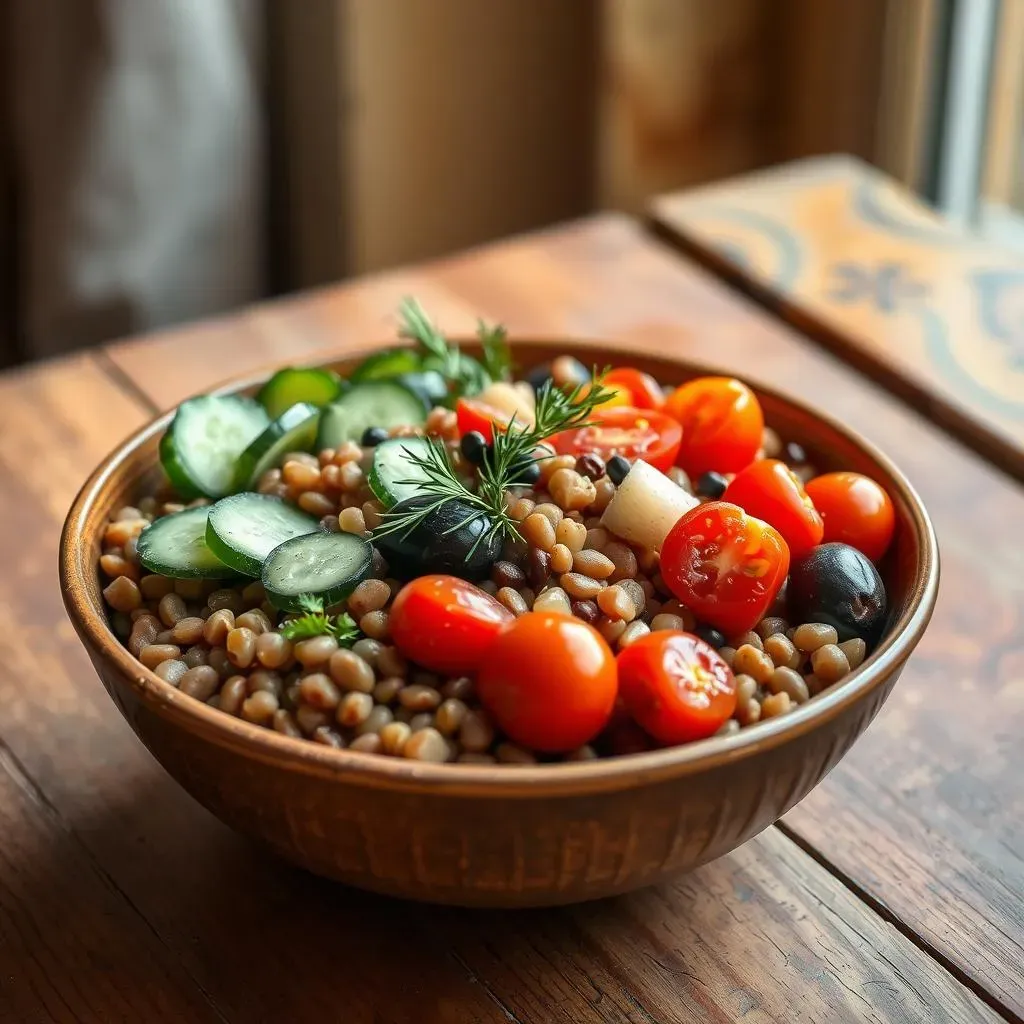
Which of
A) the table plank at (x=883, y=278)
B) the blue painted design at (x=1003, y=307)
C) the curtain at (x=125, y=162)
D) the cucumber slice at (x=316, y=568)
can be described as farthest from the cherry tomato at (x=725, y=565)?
the curtain at (x=125, y=162)

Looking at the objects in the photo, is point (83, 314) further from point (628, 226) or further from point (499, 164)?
point (628, 226)

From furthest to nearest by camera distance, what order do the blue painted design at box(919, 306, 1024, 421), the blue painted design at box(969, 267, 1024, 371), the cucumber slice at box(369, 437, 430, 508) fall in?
the blue painted design at box(969, 267, 1024, 371) → the blue painted design at box(919, 306, 1024, 421) → the cucumber slice at box(369, 437, 430, 508)

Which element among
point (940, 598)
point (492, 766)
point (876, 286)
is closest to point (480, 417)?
point (492, 766)

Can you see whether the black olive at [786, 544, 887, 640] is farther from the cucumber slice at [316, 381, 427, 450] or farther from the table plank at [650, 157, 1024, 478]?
the table plank at [650, 157, 1024, 478]

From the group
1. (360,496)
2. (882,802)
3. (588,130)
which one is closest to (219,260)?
(588,130)

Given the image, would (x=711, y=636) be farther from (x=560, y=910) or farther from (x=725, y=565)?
(x=560, y=910)

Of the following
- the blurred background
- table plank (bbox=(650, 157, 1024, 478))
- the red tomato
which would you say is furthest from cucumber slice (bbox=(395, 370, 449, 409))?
the blurred background

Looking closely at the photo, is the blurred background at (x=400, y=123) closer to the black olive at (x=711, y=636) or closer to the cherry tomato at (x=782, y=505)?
the cherry tomato at (x=782, y=505)
